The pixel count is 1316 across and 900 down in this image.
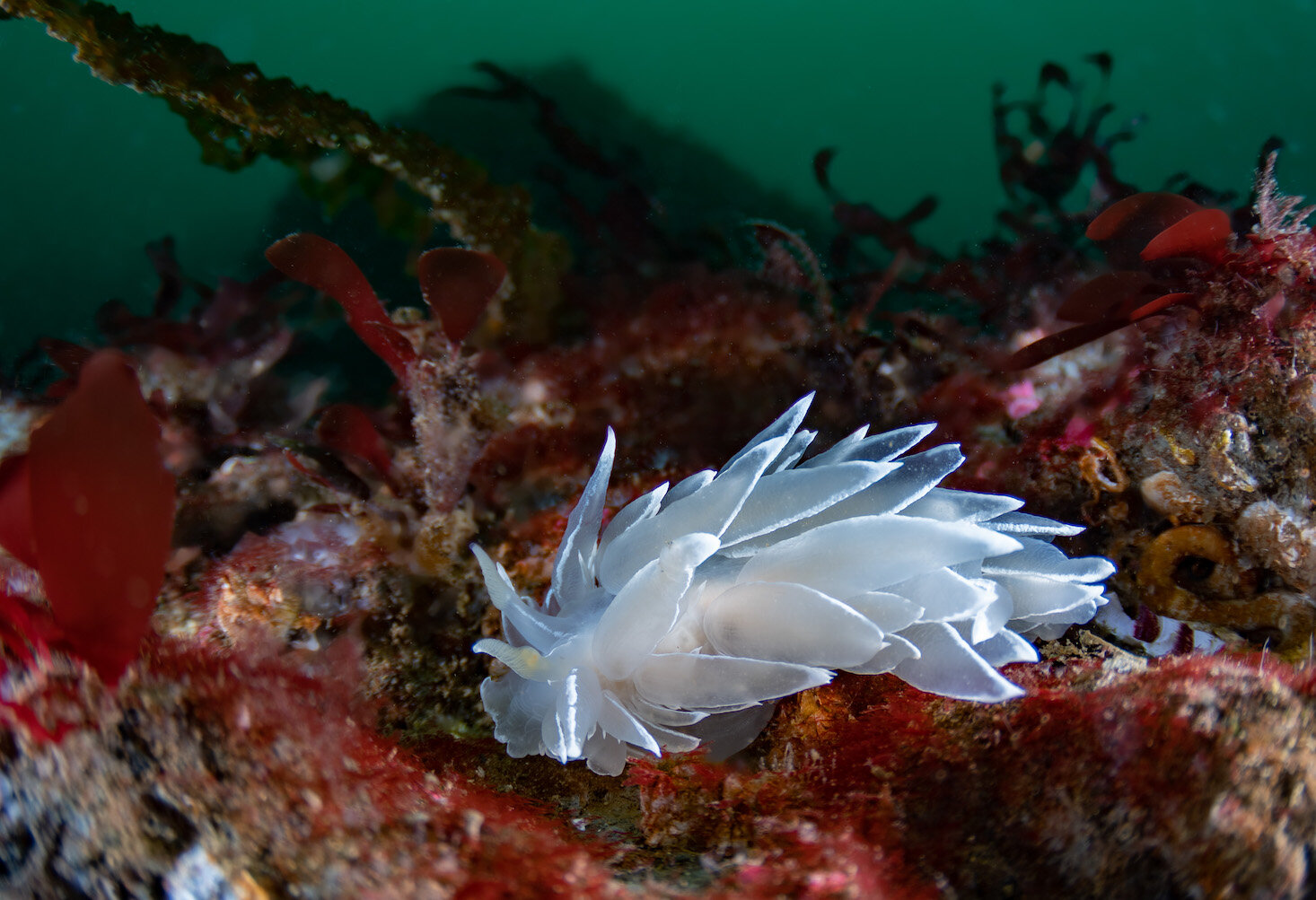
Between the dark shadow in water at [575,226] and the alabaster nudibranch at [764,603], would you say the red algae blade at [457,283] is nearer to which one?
the dark shadow in water at [575,226]

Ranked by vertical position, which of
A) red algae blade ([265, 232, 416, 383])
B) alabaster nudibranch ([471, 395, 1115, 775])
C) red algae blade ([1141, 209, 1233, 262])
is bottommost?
alabaster nudibranch ([471, 395, 1115, 775])

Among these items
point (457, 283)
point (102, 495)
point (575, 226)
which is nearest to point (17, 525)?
point (102, 495)

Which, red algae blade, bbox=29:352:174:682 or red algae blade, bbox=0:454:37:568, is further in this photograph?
red algae blade, bbox=0:454:37:568

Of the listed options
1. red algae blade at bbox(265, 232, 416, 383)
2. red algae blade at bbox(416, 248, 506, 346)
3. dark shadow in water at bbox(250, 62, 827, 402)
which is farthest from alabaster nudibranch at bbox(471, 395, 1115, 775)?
dark shadow in water at bbox(250, 62, 827, 402)

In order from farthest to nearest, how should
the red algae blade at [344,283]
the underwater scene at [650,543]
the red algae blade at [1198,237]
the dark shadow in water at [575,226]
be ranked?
the dark shadow in water at [575,226] < the red algae blade at [344,283] < the red algae blade at [1198,237] < the underwater scene at [650,543]

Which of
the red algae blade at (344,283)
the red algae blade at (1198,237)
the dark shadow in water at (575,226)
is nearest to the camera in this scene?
the red algae blade at (1198,237)

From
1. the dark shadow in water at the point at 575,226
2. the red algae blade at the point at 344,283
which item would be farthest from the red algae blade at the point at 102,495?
the dark shadow in water at the point at 575,226

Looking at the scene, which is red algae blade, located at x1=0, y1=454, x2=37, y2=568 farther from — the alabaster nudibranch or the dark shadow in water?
the dark shadow in water

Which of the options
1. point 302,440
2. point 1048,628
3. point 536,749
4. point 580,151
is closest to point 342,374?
point 302,440

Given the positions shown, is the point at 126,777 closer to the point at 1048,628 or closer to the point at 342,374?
the point at 1048,628

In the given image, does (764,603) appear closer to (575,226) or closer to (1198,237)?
(1198,237)
